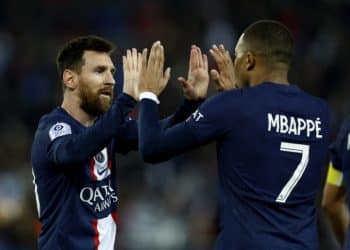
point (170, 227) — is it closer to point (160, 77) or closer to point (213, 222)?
point (213, 222)

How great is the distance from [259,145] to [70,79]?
4.61ft

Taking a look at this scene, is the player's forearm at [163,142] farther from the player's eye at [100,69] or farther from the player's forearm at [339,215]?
the player's forearm at [339,215]

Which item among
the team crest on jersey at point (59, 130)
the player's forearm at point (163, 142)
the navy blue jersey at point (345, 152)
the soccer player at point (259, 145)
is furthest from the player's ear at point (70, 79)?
the navy blue jersey at point (345, 152)

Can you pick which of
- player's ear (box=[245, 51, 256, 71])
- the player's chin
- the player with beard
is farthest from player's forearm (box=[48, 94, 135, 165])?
player's ear (box=[245, 51, 256, 71])

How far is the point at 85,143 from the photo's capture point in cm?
606

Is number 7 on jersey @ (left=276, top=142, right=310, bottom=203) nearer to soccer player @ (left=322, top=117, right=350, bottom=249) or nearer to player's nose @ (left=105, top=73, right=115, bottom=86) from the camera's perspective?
soccer player @ (left=322, top=117, right=350, bottom=249)

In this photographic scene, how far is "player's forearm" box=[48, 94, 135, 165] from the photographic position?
6.05 m

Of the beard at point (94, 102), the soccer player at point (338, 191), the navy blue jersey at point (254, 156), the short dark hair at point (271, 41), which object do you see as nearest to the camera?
the navy blue jersey at point (254, 156)

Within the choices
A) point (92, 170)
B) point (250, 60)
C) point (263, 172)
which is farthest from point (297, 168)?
point (92, 170)

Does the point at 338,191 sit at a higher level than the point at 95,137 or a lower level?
lower

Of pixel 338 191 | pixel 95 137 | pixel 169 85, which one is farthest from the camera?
pixel 169 85

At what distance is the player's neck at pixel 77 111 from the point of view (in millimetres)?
6574

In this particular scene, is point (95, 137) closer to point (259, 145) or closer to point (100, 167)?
point (100, 167)

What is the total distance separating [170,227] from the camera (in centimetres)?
1270
